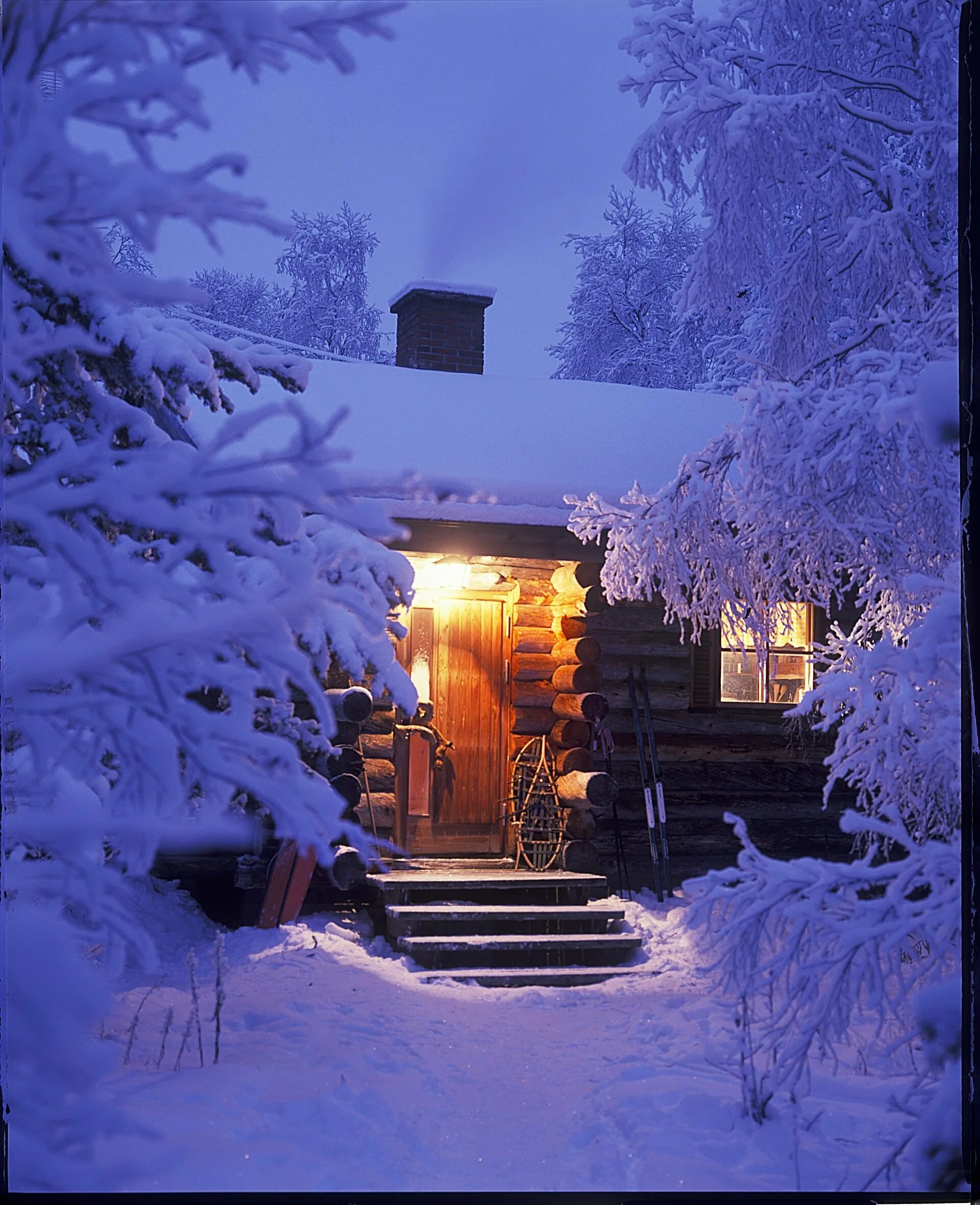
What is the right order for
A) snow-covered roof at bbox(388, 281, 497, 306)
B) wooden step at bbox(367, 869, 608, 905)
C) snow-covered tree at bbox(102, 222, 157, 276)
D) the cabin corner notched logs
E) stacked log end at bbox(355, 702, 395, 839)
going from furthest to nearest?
snow-covered roof at bbox(388, 281, 497, 306) < stacked log end at bbox(355, 702, 395, 839) < the cabin corner notched logs < snow-covered tree at bbox(102, 222, 157, 276) < wooden step at bbox(367, 869, 608, 905)

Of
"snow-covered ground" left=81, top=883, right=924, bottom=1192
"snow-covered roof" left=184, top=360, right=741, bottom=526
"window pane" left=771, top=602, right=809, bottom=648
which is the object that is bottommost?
"snow-covered ground" left=81, top=883, right=924, bottom=1192

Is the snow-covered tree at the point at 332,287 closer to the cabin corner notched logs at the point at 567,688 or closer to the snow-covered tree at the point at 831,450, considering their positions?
the snow-covered tree at the point at 831,450

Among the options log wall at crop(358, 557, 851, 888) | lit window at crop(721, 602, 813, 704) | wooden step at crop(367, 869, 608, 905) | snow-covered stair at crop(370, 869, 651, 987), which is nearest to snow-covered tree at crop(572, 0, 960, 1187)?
snow-covered stair at crop(370, 869, 651, 987)

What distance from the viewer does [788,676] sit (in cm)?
1012

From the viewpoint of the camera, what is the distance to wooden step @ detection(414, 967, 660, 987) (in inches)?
258

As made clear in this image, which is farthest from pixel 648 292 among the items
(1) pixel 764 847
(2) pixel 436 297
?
(1) pixel 764 847

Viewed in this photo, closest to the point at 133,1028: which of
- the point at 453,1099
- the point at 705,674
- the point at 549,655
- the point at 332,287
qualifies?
the point at 453,1099

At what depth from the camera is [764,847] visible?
9297mm

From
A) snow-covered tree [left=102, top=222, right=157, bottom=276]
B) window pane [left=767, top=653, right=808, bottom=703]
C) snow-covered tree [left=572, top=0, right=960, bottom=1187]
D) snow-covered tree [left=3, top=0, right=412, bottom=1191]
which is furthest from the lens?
window pane [left=767, top=653, right=808, bottom=703]

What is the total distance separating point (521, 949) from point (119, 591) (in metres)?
4.75

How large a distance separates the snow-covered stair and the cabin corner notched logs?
0.56 m

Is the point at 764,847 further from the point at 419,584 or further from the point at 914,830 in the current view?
the point at 914,830

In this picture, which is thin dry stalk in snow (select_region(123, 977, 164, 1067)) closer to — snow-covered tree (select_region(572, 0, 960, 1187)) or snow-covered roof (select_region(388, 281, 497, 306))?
snow-covered tree (select_region(572, 0, 960, 1187))

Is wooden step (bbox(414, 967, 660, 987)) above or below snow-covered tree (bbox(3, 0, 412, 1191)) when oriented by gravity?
below
